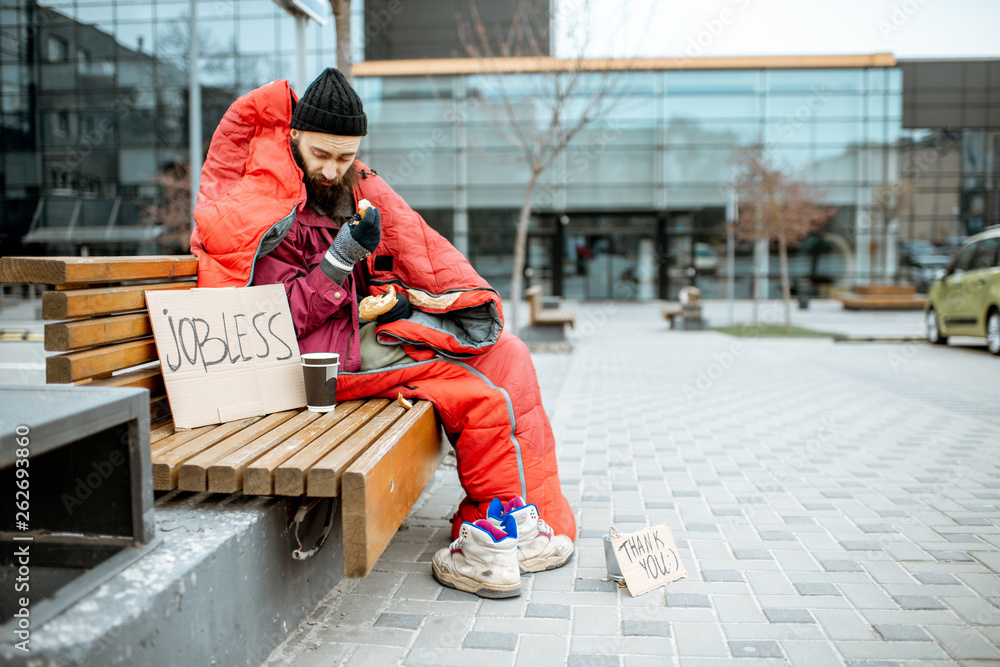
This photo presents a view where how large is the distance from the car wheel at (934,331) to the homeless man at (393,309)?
11.4 meters

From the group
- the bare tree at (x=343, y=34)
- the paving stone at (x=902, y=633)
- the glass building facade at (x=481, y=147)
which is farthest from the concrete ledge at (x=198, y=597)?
the glass building facade at (x=481, y=147)

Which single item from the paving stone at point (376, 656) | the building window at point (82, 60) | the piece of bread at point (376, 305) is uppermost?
the building window at point (82, 60)

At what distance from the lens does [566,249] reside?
26812mm

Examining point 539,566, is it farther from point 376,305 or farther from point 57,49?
point 57,49

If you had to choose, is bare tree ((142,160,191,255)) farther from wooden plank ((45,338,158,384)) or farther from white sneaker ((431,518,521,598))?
white sneaker ((431,518,521,598))

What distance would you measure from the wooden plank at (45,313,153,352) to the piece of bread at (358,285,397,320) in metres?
0.80

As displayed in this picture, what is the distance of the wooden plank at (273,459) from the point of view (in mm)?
1905

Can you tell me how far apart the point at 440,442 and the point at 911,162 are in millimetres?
28838

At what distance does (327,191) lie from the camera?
300cm

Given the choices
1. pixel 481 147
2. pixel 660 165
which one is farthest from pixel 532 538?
pixel 660 165

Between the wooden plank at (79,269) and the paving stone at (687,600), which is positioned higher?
the wooden plank at (79,269)

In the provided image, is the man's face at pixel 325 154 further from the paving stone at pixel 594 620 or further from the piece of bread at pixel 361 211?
the paving stone at pixel 594 620

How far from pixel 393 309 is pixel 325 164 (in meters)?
0.64

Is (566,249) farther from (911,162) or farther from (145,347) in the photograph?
(145,347)
